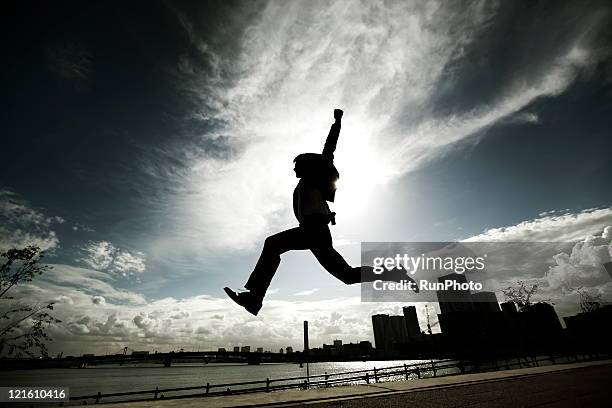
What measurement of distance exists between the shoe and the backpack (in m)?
1.47

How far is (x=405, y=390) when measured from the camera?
4852 millimetres

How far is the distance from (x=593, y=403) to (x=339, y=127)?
13.2 feet

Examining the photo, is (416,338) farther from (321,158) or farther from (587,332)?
(321,158)

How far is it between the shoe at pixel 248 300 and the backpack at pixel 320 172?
1468mm

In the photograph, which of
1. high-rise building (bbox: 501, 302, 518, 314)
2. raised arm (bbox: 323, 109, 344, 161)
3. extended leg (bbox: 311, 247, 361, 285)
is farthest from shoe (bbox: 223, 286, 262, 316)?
high-rise building (bbox: 501, 302, 518, 314)

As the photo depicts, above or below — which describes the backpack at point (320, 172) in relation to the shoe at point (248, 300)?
above

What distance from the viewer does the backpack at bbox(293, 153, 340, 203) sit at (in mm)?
3707

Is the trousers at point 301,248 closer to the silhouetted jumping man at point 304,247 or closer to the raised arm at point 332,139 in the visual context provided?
the silhouetted jumping man at point 304,247

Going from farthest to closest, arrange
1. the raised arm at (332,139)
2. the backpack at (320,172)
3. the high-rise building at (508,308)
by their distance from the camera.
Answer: the high-rise building at (508,308) < the raised arm at (332,139) < the backpack at (320,172)

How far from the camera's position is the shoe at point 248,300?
10.7ft

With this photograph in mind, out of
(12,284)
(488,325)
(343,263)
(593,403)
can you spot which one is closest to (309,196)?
(343,263)

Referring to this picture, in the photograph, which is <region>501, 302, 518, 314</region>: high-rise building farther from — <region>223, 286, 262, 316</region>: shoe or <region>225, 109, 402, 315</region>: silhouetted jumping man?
<region>223, 286, 262, 316</region>: shoe

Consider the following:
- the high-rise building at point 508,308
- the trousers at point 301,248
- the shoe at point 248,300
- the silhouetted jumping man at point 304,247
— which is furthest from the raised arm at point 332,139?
the high-rise building at point 508,308

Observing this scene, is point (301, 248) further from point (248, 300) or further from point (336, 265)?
point (248, 300)
